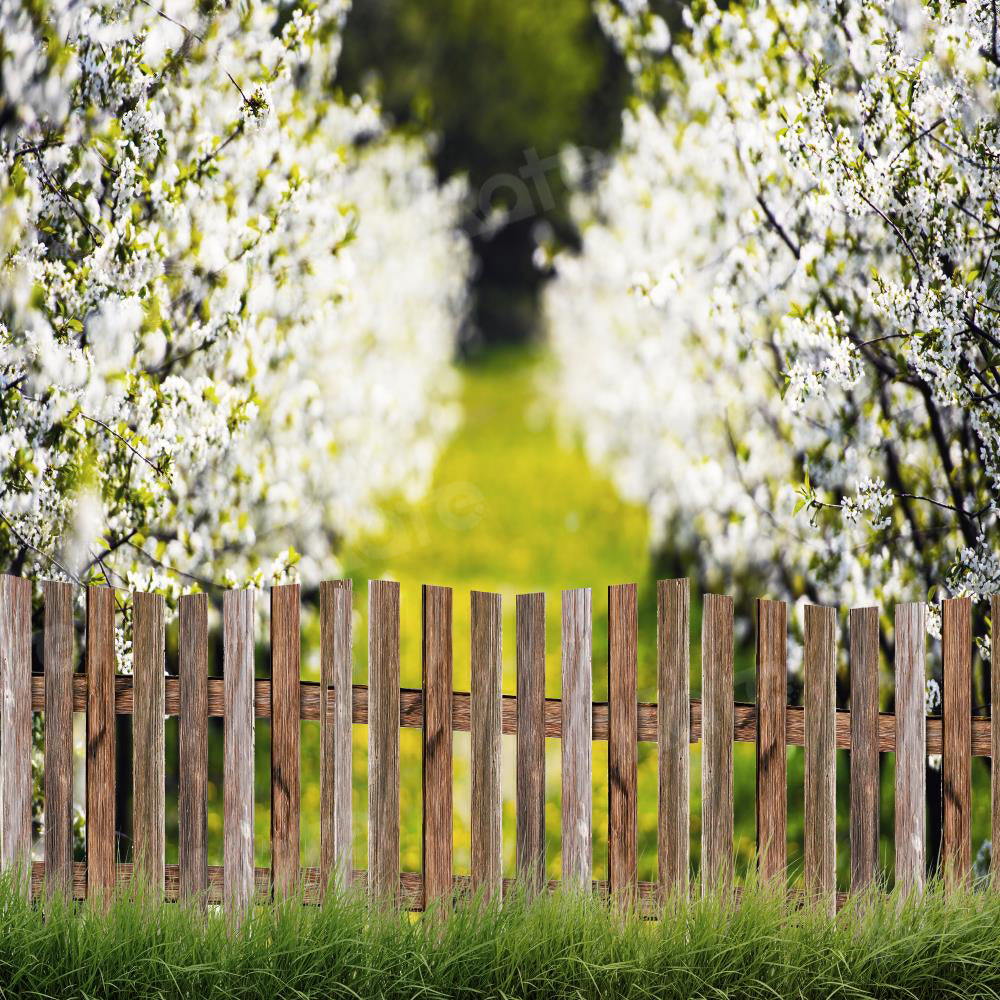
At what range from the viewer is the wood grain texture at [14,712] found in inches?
150

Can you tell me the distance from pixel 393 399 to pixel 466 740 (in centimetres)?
207

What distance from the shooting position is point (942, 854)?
3963 millimetres

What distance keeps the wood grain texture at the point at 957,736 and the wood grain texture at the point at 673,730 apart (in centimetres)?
93

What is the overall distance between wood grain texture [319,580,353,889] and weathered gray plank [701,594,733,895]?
45.8 inches

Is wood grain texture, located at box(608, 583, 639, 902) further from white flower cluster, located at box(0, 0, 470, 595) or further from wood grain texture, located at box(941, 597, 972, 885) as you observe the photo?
white flower cluster, located at box(0, 0, 470, 595)

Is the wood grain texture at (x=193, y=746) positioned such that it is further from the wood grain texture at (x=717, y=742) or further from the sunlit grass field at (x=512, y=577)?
the wood grain texture at (x=717, y=742)

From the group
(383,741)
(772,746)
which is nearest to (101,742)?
(383,741)

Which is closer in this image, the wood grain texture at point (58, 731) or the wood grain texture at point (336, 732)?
the wood grain texture at point (336, 732)

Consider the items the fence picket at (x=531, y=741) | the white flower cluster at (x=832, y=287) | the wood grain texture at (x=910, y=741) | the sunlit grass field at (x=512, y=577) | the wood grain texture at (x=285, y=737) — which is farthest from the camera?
the sunlit grass field at (x=512, y=577)

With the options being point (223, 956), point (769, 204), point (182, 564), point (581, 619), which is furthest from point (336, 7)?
point (223, 956)

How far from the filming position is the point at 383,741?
3.63 m

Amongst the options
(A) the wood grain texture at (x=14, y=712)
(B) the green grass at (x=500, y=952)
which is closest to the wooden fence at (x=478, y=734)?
(A) the wood grain texture at (x=14, y=712)

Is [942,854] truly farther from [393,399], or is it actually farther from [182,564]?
[393,399]

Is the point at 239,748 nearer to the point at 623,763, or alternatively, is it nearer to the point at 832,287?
the point at 623,763
